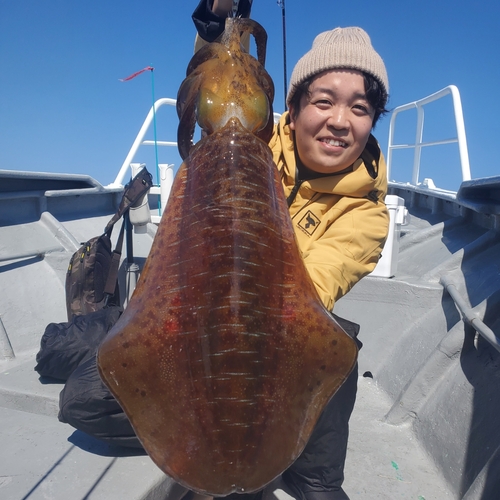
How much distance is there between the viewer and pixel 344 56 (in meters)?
1.97

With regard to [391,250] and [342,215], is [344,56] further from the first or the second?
[391,250]

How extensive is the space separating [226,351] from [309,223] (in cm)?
105

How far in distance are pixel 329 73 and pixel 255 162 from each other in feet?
3.02

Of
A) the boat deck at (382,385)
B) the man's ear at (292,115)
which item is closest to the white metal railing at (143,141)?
the boat deck at (382,385)

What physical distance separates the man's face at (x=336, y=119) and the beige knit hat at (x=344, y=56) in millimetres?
37

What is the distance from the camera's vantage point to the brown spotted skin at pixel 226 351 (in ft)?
3.84

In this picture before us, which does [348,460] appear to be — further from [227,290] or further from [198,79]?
[198,79]

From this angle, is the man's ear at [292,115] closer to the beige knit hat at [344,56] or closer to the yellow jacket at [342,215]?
the yellow jacket at [342,215]

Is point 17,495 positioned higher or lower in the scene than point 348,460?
higher

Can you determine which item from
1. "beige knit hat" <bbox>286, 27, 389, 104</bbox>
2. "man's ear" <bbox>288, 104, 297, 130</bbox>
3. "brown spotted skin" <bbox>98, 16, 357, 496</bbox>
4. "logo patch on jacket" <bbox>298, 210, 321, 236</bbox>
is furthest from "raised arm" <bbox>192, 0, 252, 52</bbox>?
"brown spotted skin" <bbox>98, 16, 357, 496</bbox>

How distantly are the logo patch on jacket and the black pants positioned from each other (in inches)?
30.9

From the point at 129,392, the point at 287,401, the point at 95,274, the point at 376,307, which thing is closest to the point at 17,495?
the point at 129,392

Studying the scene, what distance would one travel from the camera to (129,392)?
119 centimetres

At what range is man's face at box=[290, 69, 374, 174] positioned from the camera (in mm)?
1978
